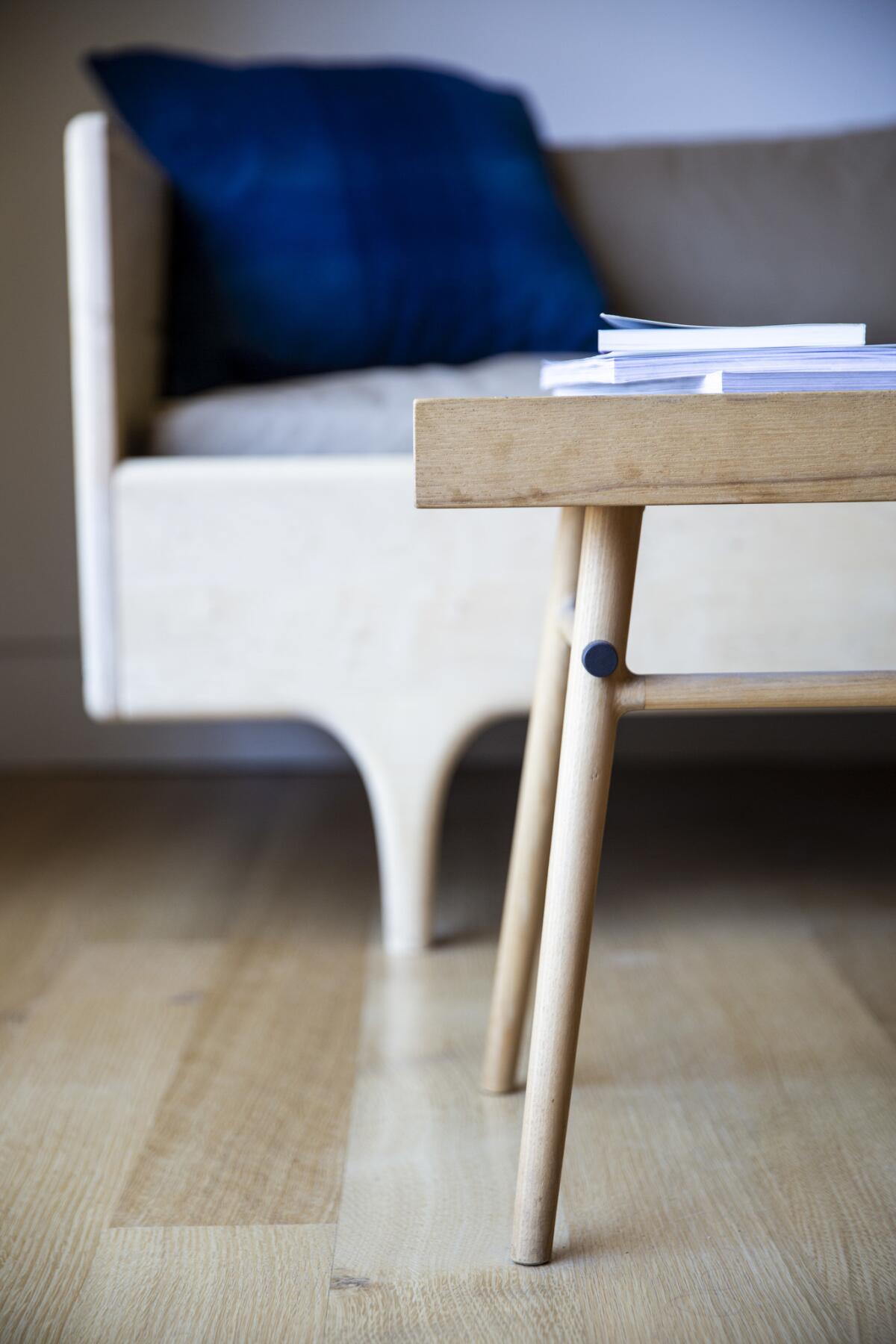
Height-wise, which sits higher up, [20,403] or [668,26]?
[668,26]

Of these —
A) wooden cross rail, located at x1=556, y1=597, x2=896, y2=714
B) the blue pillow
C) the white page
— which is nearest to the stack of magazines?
the white page

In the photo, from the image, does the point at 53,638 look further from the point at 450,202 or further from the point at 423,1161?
the point at 423,1161

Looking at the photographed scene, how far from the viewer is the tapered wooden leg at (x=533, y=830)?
75 cm

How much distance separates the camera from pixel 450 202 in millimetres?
1349

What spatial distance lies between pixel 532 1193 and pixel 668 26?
169 centimetres

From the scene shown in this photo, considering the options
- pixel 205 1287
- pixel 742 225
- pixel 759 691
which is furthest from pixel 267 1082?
pixel 742 225

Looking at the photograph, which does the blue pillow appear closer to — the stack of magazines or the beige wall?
the beige wall

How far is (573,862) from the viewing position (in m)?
0.59

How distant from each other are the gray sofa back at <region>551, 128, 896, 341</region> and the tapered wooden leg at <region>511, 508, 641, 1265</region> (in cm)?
107

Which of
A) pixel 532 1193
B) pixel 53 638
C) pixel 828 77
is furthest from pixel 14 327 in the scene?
pixel 532 1193

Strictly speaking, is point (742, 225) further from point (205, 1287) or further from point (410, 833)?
point (205, 1287)

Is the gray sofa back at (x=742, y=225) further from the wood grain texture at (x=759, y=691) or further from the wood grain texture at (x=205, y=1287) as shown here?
the wood grain texture at (x=205, y=1287)

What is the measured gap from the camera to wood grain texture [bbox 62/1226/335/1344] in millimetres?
575

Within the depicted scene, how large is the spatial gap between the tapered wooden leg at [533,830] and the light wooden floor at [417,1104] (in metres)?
0.04
